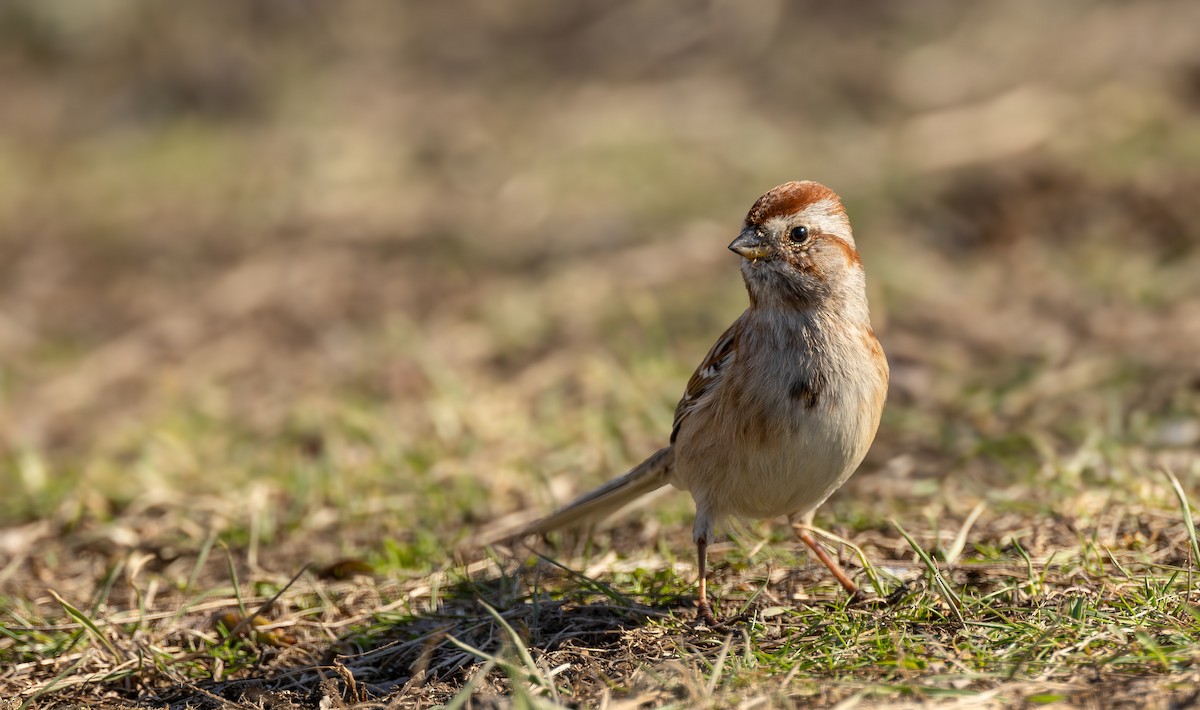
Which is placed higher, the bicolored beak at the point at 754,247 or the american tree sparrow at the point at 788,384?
the bicolored beak at the point at 754,247

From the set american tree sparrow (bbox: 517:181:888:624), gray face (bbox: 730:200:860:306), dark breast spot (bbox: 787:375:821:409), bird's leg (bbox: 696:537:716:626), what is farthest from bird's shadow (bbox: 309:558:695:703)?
gray face (bbox: 730:200:860:306)

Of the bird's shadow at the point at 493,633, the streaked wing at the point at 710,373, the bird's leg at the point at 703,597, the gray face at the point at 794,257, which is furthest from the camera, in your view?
the streaked wing at the point at 710,373

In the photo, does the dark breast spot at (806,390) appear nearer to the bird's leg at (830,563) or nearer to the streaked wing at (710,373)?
the streaked wing at (710,373)

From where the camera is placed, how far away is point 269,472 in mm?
5883

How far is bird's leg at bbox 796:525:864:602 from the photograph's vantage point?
13.1ft

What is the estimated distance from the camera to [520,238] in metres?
9.12

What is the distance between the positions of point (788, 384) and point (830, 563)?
645 millimetres

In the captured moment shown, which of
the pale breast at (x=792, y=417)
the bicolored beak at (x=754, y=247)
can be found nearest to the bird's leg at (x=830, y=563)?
the pale breast at (x=792, y=417)

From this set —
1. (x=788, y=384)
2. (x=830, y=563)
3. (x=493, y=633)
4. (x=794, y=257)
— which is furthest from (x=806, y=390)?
(x=493, y=633)

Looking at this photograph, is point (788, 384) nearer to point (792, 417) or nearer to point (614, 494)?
point (792, 417)

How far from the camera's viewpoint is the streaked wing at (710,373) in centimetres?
426

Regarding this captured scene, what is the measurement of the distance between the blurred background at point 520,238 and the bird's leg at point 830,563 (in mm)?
576

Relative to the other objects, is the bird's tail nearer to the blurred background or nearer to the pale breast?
the pale breast

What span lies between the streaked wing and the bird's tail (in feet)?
0.34
